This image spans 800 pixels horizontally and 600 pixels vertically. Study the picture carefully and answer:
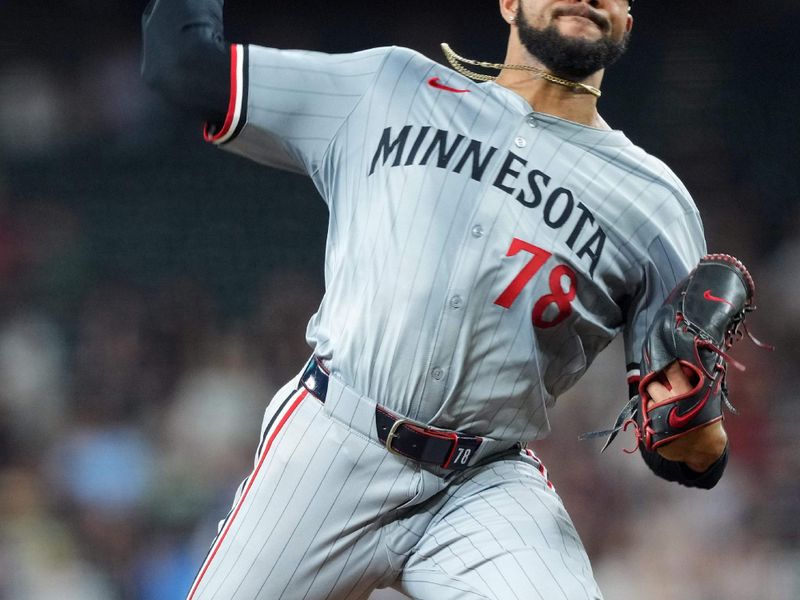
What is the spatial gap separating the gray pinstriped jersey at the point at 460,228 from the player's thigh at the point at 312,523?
5.2 inches

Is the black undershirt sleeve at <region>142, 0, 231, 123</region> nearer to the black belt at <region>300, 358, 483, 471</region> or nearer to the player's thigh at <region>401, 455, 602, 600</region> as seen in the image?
the black belt at <region>300, 358, 483, 471</region>

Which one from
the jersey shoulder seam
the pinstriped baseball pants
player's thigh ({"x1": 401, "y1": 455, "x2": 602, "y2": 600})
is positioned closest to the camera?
player's thigh ({"x1": 401, "y1": 455, "x2": 602, "y2": 600})

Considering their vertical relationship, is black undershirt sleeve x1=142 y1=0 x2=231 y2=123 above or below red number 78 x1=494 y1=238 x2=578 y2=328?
above

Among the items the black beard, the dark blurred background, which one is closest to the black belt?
the black beard

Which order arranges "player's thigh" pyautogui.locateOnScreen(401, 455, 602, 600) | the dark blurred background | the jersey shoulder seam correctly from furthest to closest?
the dark blurred background
the jersey shoulder seam
"player's thigh" pyautogui.locateOnScreen(401, 455, 602, 600)

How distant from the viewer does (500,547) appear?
207 cm

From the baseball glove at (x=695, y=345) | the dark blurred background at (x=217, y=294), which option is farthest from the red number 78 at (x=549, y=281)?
the dark blurred background at (x=217, y=294)

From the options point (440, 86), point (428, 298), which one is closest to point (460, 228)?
point (428, 298)

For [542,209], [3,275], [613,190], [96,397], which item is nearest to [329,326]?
[542,209]

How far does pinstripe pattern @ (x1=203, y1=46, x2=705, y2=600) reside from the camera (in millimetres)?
2152

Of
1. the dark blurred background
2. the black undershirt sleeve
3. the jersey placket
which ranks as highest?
the black undershirt sleeve

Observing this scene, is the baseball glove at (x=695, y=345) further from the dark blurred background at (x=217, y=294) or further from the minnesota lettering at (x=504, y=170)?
the dark blurred background at (x=217, y=294)

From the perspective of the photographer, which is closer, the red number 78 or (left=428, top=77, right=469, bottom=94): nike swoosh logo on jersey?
the red number 78

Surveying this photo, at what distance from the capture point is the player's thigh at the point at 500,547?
2012mm
